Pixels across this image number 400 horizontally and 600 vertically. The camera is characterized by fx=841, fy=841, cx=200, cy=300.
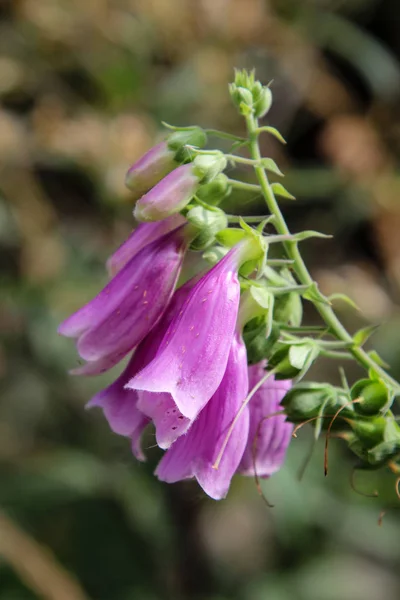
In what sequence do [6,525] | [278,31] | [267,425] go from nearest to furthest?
[267,425] < [6,525] < [278,31]

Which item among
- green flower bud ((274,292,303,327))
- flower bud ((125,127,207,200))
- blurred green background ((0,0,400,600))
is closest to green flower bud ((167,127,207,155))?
flower bud ((125,127,207,200))

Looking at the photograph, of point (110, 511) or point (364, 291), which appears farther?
point (364, 291)

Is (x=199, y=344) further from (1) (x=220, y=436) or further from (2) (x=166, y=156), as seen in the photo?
(2) (x=166, y=156)

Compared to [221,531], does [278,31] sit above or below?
above

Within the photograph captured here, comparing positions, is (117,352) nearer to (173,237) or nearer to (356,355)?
(173,237)

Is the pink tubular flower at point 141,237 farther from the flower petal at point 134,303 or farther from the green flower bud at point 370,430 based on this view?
the green flower bud at point 370,430

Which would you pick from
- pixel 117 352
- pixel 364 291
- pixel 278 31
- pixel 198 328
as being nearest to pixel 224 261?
pixel 198 328

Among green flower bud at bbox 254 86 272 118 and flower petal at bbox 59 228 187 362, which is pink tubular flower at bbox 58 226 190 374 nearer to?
flower petal at bbox 59 228 187 362
